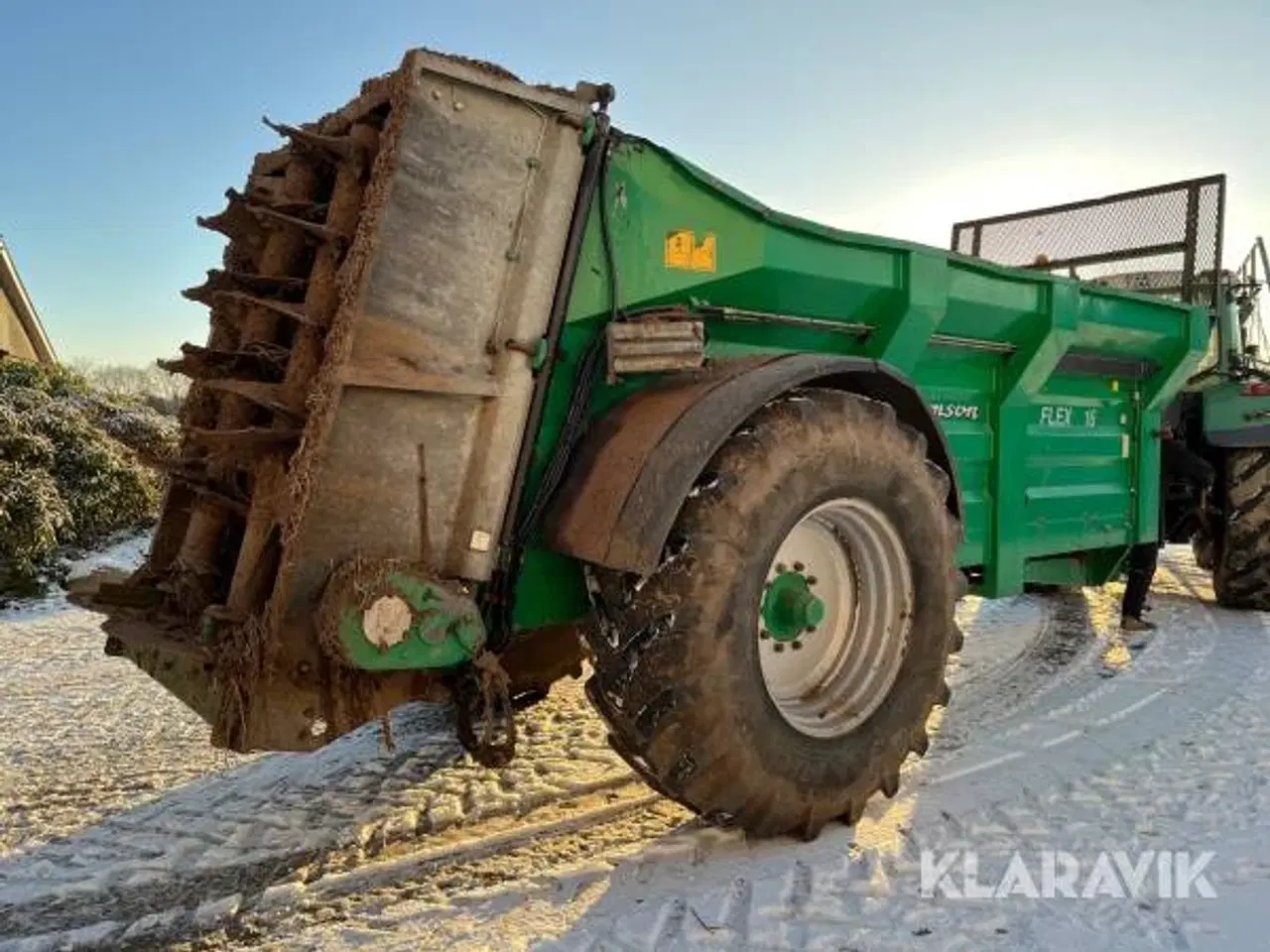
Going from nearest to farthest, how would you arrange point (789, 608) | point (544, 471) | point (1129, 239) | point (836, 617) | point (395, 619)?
1. point (395, 619)
2. point (544, 471)
3. point (789, 608)
4. point (836, 617)
5. point (1129, 239)

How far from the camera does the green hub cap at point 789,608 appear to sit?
10.3 ft

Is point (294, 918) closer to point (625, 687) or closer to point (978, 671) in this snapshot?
point (625, 687)

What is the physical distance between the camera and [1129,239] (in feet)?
22.8

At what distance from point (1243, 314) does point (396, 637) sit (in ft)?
22.6

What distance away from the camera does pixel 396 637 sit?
8.14 feet

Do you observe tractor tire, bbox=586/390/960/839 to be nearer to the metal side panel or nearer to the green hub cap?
the green hub cap

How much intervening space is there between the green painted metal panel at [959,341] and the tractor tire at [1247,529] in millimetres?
1530

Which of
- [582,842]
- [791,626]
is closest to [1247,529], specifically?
[791,626]

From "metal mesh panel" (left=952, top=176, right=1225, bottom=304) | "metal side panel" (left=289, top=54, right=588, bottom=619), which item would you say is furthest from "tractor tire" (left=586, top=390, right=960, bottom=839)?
"metal mesh panel" (left=952, top=176, right=1225, bottom=304)

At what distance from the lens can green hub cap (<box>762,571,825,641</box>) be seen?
3.14 m

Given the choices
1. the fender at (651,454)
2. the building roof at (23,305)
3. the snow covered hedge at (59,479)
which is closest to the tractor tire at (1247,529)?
the fender at (651,454)

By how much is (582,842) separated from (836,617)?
111 cm

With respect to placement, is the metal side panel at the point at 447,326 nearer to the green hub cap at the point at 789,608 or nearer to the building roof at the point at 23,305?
the green hub cap at the point at 789,608

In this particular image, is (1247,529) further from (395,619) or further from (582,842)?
(395,619)
